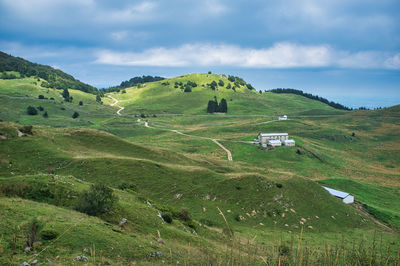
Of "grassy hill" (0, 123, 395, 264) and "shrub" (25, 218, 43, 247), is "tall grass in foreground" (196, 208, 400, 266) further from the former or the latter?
"grassy hill" (0, 123, 395, 264)

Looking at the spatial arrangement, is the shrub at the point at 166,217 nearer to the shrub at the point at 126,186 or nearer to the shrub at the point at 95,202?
the shrub at the point at 95,202

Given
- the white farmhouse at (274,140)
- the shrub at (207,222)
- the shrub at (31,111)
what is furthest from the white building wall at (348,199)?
the shrub at (31,111)

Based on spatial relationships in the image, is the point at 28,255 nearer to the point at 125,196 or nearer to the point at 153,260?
the point at 153,260

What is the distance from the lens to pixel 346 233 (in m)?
44.5

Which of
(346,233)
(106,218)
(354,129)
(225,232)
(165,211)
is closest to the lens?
(106,218)

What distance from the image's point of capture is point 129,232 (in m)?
22.3

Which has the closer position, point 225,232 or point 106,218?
point 106,218

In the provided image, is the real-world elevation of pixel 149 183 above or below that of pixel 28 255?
below

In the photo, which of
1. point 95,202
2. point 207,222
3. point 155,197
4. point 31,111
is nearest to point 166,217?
point 95,202

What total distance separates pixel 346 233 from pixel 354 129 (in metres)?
143

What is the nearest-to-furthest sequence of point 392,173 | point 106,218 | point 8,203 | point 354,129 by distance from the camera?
point 8,203, point 106,218, point 392,173, point 354,129

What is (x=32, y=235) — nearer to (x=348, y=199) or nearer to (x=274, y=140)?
(x=348, y=199)

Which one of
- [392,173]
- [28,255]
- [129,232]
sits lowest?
[392,173]

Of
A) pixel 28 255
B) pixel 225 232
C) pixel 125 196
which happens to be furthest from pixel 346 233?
pixel 28 255
